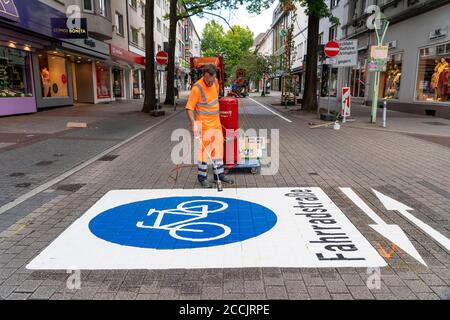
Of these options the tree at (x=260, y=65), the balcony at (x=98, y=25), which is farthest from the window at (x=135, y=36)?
the tree at (x=260, y=65)

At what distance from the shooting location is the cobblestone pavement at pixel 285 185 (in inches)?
125

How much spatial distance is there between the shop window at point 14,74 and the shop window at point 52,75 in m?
2.20

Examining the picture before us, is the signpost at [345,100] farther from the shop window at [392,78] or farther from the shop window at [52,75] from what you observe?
A: the shop window at [52,75]

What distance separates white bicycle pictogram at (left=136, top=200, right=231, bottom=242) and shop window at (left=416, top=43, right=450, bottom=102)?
16.0m

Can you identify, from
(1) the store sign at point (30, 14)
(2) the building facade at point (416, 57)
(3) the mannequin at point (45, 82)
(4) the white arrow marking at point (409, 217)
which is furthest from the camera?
(3) the mannequin at point (45, 82)

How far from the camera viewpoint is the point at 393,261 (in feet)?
12.2

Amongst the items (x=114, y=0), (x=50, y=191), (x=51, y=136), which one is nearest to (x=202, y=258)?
(x=50, y=191)

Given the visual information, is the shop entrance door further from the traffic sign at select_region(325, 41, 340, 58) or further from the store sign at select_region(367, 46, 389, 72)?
the store sign at select_region(367, 46, 389, 72)

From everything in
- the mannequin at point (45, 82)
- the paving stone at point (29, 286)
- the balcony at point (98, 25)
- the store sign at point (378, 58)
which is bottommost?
the paving stone at point (29, 286)

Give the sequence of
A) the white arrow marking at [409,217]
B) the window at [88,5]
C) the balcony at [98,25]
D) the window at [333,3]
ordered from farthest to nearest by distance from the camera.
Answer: the window at [333,3] < the window at [88,5] < the balcony at [98,25] < the white arrow marking at [409,217]

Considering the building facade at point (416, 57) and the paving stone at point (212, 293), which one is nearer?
the paving stone at point (212, 293)

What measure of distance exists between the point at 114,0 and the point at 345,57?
66.2ft

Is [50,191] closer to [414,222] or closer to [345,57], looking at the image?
[414,222]

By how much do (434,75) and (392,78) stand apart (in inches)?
184
